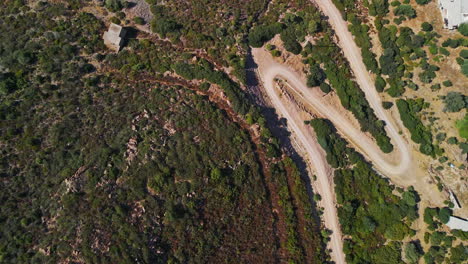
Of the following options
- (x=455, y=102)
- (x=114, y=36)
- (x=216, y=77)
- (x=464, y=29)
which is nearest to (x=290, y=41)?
(x=216, y=77)

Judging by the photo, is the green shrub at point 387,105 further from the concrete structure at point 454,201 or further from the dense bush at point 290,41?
the dense bush at point 290,41

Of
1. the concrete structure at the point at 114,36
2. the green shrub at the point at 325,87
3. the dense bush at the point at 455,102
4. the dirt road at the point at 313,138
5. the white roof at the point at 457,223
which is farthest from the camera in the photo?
the green shrub at the point at 325,87

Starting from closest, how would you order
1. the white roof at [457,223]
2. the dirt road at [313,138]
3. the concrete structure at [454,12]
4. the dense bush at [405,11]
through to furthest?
1. the white roof at [457,223]
2. the dirt road at [313,138]
3. the concrete structure at [454,12]
4. the dense bush at [405,11]

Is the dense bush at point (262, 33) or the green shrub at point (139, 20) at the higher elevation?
the dense bush at point (262, 33)

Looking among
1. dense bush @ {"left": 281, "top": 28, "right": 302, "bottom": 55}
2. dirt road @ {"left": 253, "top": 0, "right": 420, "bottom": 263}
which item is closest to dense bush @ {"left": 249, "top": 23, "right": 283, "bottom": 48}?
dense bush @ {"left": 281, "top": 28, "right": 302, "bottom": 55}

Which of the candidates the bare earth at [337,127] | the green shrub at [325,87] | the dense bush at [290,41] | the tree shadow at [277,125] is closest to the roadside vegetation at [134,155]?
the tree shadow at [277,125]

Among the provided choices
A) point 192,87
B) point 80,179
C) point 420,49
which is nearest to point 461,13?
point 420,49

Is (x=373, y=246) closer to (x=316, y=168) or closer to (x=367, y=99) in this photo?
(x=316, y=168)
